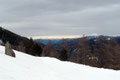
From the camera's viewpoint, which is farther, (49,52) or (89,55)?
(49,52)

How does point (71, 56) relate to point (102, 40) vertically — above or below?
below

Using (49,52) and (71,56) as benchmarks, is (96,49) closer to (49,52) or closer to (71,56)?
(71,56)

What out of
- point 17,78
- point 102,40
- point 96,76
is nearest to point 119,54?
point 102,40

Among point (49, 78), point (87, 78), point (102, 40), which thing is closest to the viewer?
point (49, 78)

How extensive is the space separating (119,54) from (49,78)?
1982 inches

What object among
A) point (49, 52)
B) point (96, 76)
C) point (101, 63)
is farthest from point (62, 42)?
point (96, 76)

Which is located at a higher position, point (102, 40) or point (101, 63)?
point (102, 40)

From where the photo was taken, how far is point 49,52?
76062 millimetres

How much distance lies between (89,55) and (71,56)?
8.65 m

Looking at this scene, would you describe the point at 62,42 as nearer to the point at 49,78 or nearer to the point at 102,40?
the point at 102,40

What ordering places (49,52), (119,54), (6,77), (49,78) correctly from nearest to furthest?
(6,77), (49,78), (119,54), (49,52)

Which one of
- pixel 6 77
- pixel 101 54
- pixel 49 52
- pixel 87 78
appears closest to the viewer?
pixel 6 77

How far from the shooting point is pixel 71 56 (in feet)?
217

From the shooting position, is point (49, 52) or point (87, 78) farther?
point (49, 52)
